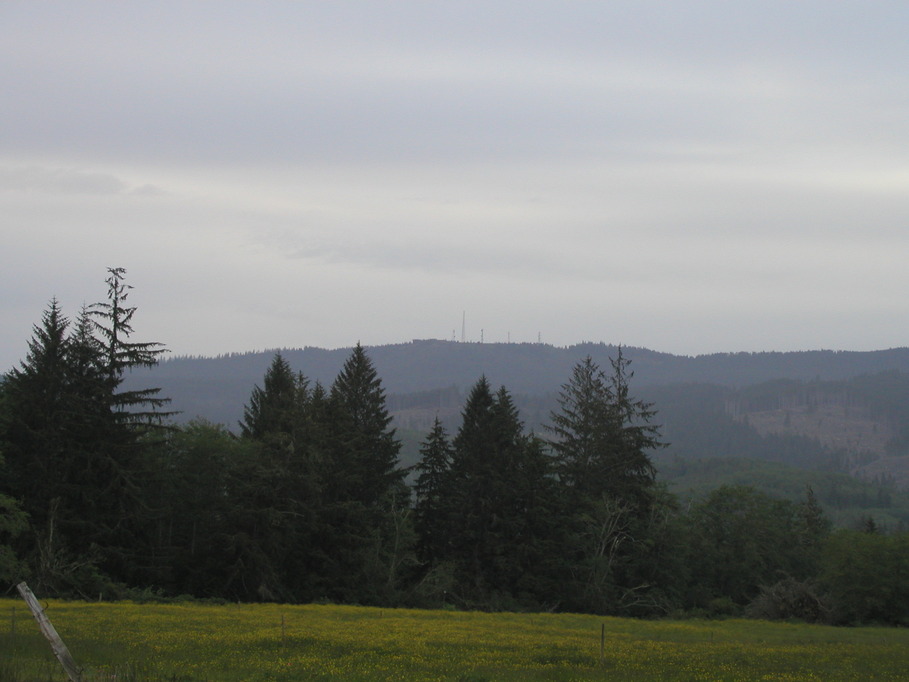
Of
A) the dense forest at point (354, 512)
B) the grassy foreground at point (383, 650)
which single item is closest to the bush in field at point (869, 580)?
the dense forest at point (354, 512)

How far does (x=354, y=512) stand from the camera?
60.9 metres

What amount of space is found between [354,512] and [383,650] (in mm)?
32697

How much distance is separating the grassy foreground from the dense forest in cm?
1220

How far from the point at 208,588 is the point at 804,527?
63886 mm

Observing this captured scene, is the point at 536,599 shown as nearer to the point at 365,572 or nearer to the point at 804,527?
the point at 365,572

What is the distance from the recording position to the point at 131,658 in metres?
23.5

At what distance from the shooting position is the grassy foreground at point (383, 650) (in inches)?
904

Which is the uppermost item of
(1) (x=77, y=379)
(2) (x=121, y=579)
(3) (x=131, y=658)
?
(1) (x=77, y=379)

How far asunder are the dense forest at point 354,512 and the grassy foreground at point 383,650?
12.2m

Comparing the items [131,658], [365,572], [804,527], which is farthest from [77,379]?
[804,527]

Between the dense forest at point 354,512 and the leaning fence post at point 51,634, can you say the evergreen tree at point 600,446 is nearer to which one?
the dense forest at point 354,512

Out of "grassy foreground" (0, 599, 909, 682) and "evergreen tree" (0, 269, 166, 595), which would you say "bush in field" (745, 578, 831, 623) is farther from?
"evergreen tree" (0, 269, 166, 595)

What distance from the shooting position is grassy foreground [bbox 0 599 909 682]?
23.0 metres

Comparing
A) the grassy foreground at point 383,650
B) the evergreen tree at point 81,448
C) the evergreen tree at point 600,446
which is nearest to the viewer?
the grassy foreground at point 383,650
